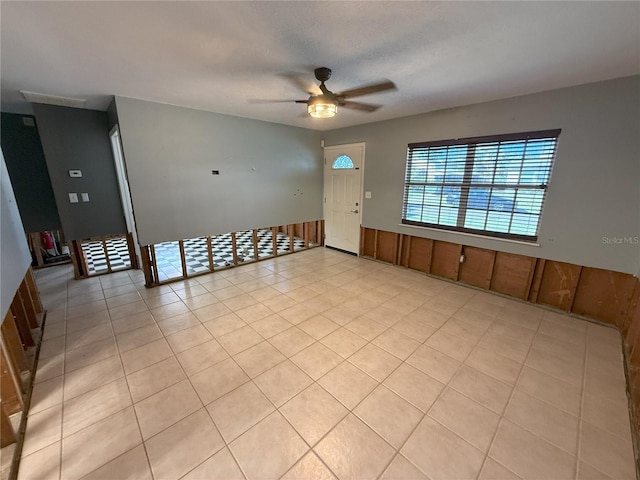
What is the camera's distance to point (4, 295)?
1.73 meters

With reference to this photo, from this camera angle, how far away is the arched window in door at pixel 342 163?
190 inches

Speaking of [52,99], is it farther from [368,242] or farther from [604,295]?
[604,295]

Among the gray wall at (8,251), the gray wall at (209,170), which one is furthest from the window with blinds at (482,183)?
the gray wall at (8,251)

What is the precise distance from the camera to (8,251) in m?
2.00

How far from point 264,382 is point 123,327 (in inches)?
71.2

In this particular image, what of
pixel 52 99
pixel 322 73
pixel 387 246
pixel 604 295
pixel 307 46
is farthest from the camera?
pixel 387 246

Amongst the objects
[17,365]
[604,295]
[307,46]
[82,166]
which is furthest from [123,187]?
[604,295]

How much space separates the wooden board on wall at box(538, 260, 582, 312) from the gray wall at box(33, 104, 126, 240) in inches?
241

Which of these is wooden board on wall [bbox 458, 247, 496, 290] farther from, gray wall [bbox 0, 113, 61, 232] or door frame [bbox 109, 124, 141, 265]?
gray wall [bbox 0, 113, 61, 232]

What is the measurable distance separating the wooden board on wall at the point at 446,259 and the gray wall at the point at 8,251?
14.9ft

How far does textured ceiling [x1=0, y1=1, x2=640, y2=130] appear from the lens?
58.1 inches

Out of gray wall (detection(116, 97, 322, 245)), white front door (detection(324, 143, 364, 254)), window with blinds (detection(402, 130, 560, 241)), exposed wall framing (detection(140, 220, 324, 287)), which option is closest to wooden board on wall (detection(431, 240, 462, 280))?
window with blinds (detection(402, 130, 560, 241))

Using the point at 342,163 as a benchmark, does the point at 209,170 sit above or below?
below

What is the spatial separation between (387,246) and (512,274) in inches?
74.0
